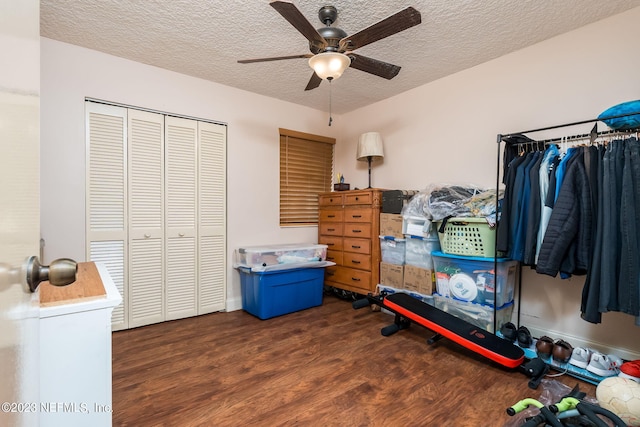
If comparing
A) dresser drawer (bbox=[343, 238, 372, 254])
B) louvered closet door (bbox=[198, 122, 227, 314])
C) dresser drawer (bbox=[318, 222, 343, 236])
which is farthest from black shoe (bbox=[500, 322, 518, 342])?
louvered closet door (bbox=[198, 122, 227, 314])

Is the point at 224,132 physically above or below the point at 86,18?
below

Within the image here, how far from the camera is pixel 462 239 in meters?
2.63

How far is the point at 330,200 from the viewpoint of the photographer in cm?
397

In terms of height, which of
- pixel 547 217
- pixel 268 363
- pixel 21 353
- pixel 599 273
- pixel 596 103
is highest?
pixel 596 103

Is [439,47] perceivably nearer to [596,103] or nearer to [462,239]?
[596,103]

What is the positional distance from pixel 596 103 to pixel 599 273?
4.45ft

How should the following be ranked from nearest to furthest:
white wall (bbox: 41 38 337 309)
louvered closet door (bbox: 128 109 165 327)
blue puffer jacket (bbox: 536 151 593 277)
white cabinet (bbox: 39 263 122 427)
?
Result: white cabinet (bbox: 39 263 122 427) < blue puffer jacket (bbox: 536 151 593 277) < white wall (bbox: 41 38 337 309) < louvered closet door (bbox: 128 109 165 327)

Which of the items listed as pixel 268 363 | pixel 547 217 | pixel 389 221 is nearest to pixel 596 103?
pixel 547 217

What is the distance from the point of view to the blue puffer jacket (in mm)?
1912

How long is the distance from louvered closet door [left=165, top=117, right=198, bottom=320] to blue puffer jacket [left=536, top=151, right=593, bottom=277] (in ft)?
10.2

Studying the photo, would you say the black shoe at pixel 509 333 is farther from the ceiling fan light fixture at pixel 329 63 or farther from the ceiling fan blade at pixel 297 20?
the ceiling fan blade at pixel 297 20

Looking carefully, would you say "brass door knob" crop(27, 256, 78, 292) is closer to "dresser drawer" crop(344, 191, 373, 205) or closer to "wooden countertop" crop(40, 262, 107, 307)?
"wooden countertop" crop(40, 262, 107, 307)

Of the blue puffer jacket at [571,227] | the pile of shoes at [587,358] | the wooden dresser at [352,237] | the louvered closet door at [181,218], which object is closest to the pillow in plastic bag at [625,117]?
the blue puffer jacket at [571,227]

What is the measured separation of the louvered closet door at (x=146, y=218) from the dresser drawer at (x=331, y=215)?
76.7 inches
